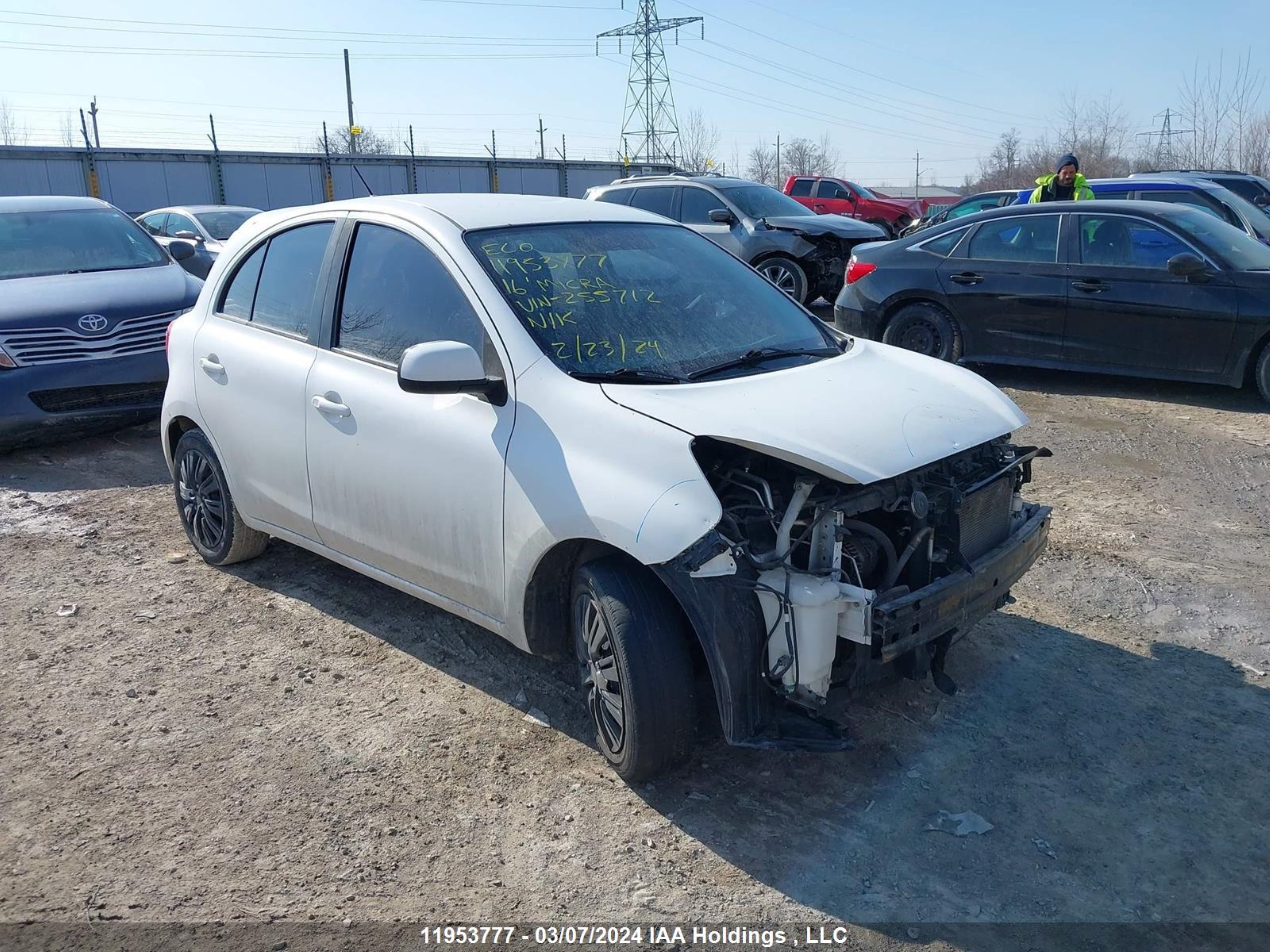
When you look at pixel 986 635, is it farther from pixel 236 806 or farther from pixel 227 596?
pixel 227 596

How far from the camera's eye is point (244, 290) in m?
4.89

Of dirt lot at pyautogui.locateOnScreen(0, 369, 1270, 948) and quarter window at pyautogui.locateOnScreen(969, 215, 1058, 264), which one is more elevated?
quarter window at pyautogui.locateOnScreen(969, 215, 1058, 264)

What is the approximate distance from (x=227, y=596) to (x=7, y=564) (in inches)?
55.9

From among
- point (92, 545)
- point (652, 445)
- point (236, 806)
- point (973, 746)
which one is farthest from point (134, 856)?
point (92, 545)

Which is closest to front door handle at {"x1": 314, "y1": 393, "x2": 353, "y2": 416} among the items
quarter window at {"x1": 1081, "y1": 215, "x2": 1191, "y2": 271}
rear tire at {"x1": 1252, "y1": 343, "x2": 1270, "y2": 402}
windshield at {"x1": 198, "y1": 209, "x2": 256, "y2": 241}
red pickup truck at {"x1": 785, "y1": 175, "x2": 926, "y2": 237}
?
quarter window at {"x1": 1081, "y1": 215, "x2": 1191, "y2": 271}

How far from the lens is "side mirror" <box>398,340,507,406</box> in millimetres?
3404

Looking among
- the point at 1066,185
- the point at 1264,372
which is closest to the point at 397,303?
the point at 1264,372

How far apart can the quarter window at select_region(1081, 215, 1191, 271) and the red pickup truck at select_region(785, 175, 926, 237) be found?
1791 cm

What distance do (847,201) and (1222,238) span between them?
19492mm

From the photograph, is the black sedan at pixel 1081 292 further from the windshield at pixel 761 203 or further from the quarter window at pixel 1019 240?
the windshield at pixel 761 203

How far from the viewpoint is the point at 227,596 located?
504 cm

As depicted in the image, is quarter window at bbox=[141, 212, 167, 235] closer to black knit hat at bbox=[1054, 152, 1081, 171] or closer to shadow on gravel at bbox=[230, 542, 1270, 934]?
black knit hat at bbox=[1054, 152, 1081, 171]

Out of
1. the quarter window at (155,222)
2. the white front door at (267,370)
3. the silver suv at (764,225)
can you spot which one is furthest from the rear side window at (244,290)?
the quarter window at (155,222)

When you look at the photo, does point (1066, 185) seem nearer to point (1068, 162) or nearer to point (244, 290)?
point (1068, 162)
